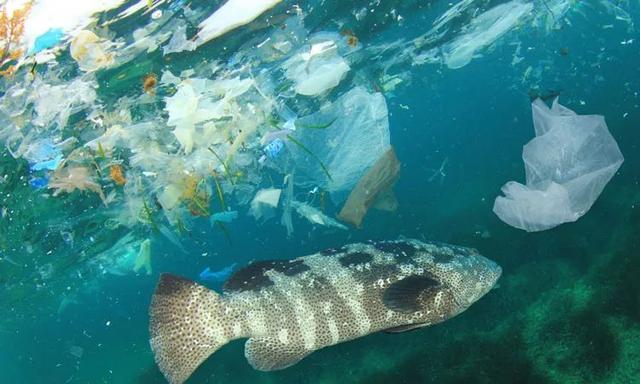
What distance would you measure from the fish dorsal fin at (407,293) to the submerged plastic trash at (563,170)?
2619 mm

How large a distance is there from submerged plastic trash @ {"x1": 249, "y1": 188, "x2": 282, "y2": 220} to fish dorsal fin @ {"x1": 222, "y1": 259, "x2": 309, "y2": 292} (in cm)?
677

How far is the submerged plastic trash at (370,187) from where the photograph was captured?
38.7 ft

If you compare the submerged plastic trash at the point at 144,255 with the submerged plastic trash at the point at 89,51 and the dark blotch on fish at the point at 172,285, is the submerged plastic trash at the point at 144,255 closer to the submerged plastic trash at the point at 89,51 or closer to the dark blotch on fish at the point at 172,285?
the submerged plastic trash at the point at 89,51

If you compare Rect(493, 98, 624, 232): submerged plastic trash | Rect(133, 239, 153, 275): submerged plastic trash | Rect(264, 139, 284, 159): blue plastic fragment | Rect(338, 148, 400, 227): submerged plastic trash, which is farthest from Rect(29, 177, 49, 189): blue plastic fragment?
Rect(493, 98, 624, 232): submerged plastic trash

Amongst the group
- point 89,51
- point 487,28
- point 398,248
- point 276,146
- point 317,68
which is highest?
point 89,51

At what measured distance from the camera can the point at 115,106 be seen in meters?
11.5

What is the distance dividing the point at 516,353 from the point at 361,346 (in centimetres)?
332

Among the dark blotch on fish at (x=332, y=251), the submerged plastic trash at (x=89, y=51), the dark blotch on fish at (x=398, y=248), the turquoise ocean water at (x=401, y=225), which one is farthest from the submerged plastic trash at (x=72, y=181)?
the dark blotch on fish at (x=398, y=248)

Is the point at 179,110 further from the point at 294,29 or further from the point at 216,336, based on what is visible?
the point at 216,336

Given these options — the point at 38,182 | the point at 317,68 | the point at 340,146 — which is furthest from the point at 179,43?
the point at 317,68

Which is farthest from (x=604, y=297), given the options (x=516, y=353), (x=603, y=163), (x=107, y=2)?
(x=107, y=2)

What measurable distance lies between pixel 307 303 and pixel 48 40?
6.71 m

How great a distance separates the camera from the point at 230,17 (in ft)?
32.8

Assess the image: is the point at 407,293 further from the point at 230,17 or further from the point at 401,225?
the point at 401,225
